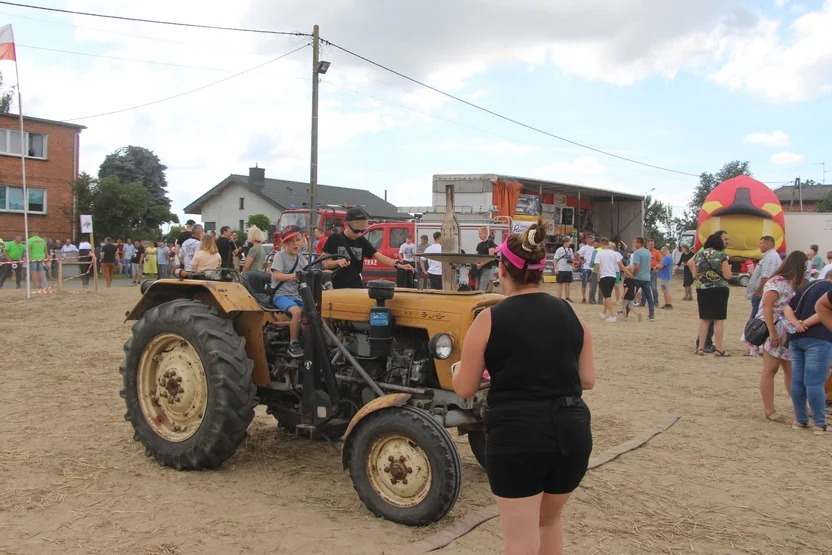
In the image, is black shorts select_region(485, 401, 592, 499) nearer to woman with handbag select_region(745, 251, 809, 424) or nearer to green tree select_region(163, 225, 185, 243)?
woman with handbag select_region(745, 251, 809, 424)

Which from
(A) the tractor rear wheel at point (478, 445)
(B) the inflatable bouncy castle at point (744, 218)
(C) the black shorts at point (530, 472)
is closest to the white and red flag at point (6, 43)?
(A) the tractor rear wheel at point (478, 445)

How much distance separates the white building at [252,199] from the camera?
154ft

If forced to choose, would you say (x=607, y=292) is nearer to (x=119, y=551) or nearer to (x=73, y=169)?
(x=119, y=551)

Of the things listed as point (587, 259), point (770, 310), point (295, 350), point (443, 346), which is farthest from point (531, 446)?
point (587, 259)

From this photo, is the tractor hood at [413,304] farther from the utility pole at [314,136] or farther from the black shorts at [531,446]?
the utility pole at [314,136]

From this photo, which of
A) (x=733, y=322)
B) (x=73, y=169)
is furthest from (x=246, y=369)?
(x=73, y=169)

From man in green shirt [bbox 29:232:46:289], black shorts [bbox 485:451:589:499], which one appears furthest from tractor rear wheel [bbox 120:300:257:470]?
man in green shirt [bbox 29:232:46:289]

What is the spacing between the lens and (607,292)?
43.5 ft

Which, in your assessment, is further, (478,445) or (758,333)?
(758,333)

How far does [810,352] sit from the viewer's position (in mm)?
5695

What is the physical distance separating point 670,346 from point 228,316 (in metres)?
7.70

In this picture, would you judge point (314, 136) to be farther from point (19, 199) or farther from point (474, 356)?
point (19, 199)

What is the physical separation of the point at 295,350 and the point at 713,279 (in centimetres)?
672

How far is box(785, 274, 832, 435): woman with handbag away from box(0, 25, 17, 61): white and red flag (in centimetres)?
1586
